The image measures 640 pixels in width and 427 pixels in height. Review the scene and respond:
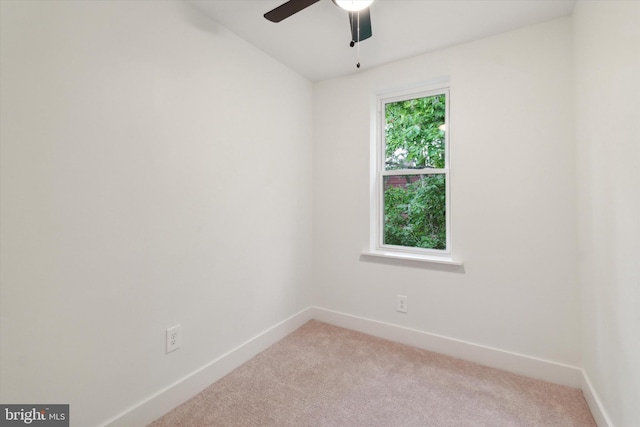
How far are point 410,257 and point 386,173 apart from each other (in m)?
0.78

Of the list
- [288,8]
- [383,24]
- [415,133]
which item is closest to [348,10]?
[288,8]

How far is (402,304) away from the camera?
7.97 feet

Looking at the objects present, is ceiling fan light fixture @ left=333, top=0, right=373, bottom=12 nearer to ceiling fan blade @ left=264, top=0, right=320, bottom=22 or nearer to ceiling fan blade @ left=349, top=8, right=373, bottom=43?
ceiling fan blade @ left=349, top=8, right=373, bottom=43

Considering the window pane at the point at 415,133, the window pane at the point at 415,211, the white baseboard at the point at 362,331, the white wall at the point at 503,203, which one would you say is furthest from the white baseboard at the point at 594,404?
the window pane at the point at 415,133

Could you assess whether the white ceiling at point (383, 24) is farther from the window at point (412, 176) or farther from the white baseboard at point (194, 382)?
the white baseboard at point (194, 382)

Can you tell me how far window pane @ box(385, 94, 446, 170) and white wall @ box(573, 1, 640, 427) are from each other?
87cm

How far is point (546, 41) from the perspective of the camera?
6.23 ft

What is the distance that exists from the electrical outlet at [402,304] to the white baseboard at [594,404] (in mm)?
1133

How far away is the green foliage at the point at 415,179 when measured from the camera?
2412mm

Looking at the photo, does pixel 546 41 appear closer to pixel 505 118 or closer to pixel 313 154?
pixel 505 118

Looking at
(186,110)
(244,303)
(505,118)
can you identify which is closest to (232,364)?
(244,303)

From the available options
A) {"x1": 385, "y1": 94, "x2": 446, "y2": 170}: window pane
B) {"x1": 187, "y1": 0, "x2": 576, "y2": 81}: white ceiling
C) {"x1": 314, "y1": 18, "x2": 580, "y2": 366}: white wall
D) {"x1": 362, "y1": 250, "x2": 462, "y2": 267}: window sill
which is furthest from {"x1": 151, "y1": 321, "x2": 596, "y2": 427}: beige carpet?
{"x1": 187, "y1": 0, "x2": 576, "y2": 81}: white ceiling

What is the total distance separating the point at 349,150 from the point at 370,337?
1.69 m

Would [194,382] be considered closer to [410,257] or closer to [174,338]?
[174,338]
